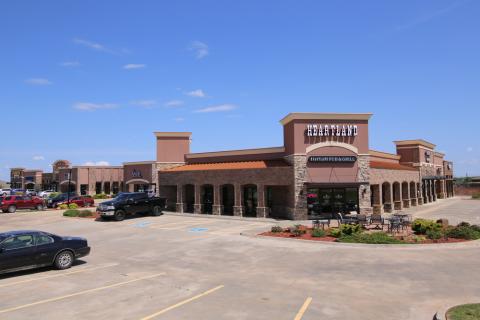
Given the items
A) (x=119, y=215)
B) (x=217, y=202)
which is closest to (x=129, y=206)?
(x=119, y=215)

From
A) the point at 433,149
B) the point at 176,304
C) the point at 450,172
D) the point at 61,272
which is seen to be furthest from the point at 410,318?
the point at 450,172

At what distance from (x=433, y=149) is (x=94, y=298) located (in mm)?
53201

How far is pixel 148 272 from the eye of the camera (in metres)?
13.5

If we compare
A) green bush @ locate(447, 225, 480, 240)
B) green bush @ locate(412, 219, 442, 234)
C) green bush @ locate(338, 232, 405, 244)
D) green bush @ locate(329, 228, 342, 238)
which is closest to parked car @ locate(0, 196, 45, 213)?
green bush @ locate(329, 228, 342, 238)

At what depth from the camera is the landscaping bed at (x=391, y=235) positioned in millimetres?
18609

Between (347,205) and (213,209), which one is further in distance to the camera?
(213,209)

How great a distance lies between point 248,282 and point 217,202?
21867 millimetres

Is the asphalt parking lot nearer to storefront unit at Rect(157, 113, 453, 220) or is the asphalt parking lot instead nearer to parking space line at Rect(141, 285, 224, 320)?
parking space line at Rect(141, 285, 224, 320)

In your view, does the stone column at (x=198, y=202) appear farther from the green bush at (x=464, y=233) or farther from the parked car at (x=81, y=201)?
the green bush at (x=464, y=233)

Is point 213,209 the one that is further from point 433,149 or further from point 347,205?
point 433,149

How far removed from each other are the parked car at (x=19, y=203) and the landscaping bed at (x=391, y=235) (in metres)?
27.6

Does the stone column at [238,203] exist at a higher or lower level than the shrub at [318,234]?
higher

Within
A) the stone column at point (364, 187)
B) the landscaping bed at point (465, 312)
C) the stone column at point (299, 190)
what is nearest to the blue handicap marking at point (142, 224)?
the stone column at point (299, 190)

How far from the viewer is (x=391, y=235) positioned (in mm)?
20328
